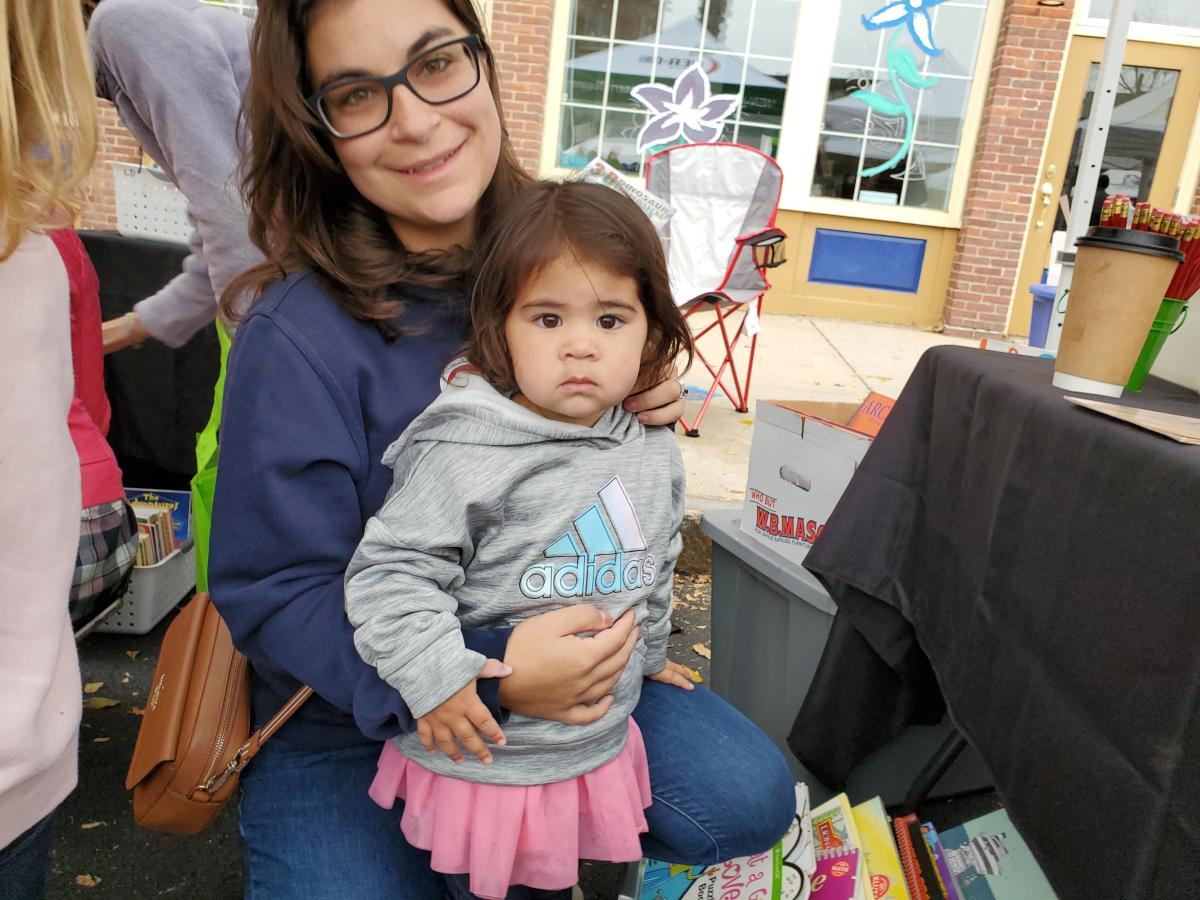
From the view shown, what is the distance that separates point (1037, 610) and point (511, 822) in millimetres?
757

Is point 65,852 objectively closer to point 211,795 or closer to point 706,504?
point 211,795

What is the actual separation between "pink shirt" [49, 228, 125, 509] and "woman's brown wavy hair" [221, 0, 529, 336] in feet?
1.90

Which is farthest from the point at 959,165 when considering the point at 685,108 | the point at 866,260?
the point at 685,108

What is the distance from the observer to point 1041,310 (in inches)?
141

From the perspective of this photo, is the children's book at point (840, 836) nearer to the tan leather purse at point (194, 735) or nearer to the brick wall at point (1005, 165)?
the tan leather purse at point (194, 735)

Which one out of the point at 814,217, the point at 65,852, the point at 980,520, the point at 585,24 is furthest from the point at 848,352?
the point at 65,852

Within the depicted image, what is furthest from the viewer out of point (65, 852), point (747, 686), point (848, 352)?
point (848, 352)

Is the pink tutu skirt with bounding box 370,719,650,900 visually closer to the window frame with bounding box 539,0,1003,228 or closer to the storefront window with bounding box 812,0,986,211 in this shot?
the window frame with bounding box 539,0,1003,228

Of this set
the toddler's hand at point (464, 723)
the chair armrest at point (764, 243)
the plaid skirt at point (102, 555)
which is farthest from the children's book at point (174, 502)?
the chair armrest at point (764, 243)

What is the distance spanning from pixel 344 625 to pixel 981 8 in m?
7.36

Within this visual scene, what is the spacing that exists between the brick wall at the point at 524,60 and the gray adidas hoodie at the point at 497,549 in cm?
605

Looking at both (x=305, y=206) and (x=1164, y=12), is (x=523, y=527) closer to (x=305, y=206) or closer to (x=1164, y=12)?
(x=305, y=206)

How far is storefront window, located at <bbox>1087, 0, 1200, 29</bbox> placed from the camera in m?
6.46

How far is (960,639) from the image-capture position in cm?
135
